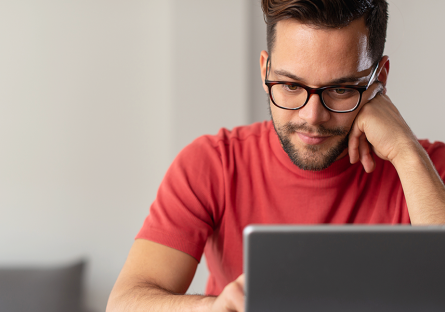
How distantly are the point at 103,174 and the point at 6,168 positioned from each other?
52 centimetres

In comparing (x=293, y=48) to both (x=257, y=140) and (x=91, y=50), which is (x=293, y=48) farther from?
(x=91, y=50)

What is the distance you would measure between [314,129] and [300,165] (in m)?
Result: 0.13

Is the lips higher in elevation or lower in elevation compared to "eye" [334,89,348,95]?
lower

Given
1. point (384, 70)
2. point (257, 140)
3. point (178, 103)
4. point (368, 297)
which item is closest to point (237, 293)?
point (368, 297)

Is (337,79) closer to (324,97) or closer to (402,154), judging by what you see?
(324,97)

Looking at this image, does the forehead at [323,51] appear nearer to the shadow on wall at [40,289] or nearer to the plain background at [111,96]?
the plain background at [111,96]

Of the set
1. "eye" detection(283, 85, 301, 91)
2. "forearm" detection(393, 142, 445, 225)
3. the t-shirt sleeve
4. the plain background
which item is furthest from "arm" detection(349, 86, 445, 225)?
the plain background

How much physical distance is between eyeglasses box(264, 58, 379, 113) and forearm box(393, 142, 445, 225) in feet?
0.68

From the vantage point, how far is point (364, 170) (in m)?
1.26

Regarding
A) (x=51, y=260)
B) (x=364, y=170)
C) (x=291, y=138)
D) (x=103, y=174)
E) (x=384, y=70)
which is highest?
(x=384, y=70)

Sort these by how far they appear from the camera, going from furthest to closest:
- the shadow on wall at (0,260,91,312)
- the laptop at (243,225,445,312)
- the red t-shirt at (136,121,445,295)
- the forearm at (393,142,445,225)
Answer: the shadow on wall at (0,260,91,312) → the red t-shirt at (136,121,445,295) → the forearm at (393,142,445,225) → the laptop at (243,225,445,312)

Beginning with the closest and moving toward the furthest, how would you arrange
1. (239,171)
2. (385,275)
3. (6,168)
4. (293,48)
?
(385,275) < (293,48) < (239,171) < (6,168)

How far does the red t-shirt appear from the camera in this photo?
46.3 inches

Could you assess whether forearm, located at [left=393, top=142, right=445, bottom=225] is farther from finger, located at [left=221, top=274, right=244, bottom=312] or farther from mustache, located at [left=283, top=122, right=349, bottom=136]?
finger, located at [left=221, top=274, right=244, bottom=312]
